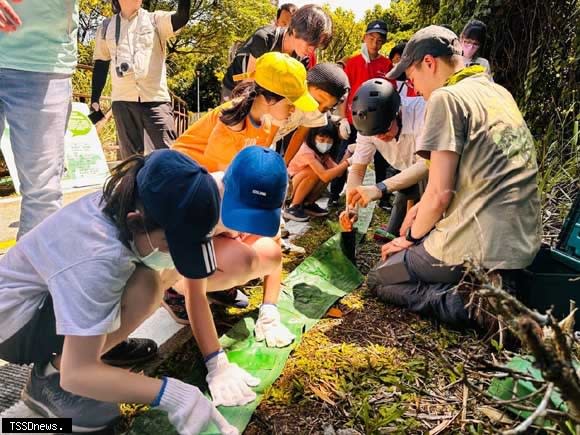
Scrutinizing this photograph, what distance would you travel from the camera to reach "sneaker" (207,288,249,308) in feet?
7.27

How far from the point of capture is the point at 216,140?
2232 mm

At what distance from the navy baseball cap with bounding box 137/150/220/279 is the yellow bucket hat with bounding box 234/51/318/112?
1.08m

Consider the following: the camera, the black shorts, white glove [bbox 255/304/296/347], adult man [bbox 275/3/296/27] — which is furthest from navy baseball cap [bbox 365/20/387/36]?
the black shorts

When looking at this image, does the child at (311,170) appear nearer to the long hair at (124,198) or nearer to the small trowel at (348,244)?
the small trowel at (348,244)

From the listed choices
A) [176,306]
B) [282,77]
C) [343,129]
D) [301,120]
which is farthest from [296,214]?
[176,306]

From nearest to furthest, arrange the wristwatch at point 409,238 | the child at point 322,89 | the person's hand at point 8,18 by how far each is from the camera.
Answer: the person's hand at point 8,18
the wristwatch at point 409,238
the child at point 322,89

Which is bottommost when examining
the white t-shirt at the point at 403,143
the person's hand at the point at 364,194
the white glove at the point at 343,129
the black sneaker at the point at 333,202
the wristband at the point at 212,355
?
the black sneaker at the point at 333,202

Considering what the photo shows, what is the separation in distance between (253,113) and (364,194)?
866mm

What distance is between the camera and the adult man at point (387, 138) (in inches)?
109

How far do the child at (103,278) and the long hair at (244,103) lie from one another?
3.19 ft

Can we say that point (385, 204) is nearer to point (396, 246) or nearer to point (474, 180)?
point (396, 246)

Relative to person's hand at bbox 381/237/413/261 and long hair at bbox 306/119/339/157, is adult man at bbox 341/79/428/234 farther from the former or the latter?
long hair at bbox 306/119/339/157

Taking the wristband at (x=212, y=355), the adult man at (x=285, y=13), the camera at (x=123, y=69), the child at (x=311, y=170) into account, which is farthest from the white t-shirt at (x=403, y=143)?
the wristband at (x=212, y=355)

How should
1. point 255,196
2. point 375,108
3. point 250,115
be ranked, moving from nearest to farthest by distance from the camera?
1. point 255,196
2. point 250,115
3. point 375,108
